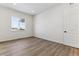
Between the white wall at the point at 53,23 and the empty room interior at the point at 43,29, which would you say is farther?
the white wall at the point at 53,23

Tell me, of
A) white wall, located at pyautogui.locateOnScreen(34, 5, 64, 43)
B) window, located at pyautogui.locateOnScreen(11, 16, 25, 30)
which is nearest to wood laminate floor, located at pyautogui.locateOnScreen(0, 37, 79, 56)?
white wall, located at pyautogui.locateOnScreen(34, 5, 64, 43)

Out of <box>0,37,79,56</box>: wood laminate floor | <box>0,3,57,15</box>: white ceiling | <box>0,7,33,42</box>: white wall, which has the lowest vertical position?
<box>0,37,79,56</box>: wood laminate floor

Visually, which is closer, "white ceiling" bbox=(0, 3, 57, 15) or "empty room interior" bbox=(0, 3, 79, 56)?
"empty room interior" bbox=(0, 3, 79, 56)

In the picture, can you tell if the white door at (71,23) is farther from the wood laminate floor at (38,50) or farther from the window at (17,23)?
the window at (17,23)

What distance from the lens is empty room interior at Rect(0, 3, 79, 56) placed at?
10.4 ft

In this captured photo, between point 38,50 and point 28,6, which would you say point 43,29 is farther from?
point 38,50

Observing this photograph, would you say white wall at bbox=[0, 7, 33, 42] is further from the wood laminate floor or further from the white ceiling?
the wood laminate floor

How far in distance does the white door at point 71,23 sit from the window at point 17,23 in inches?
145

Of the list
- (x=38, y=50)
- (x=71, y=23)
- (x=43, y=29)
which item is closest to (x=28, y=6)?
(x=43, y=29)

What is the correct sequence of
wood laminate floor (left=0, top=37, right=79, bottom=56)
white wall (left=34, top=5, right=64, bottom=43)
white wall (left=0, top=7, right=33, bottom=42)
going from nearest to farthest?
wood laminate floor (left=0, top=37, right=79, bottom=56), white wall (left=34, top=5, right=64, bottom=43), white wall (left=0, top=7, right=33, bottom=42)

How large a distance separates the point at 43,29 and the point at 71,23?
2706mm

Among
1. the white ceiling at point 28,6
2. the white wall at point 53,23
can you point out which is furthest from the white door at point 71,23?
the white ceiling at point 28,6

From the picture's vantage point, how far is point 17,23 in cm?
598

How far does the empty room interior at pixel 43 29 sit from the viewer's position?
10.4 feet
